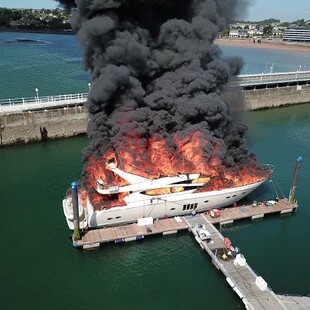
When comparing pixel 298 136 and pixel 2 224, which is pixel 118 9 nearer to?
pixel 2 224

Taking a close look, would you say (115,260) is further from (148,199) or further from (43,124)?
(43,124)

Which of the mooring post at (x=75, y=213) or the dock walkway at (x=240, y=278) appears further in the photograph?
the mooring post at (x=75, y=213)

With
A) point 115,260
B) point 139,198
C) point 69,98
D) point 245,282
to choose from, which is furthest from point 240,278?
point 69,98

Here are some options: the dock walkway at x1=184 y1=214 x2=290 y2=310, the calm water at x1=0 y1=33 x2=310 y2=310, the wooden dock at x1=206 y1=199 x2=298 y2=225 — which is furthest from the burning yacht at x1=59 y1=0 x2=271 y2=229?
the dock walkway at x1=184 y1=214 x2=290 y2=310

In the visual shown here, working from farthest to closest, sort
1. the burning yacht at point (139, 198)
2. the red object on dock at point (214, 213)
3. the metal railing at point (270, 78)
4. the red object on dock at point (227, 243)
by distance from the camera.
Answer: the metal railing at point (270, 78)
the red object on dock at point (214, 213)
the burning yacht at point (139, 198)
the red object on dock at point (227, 243)

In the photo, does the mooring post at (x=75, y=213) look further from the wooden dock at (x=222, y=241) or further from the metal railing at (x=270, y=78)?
the metal railing at (x=270, y=78)

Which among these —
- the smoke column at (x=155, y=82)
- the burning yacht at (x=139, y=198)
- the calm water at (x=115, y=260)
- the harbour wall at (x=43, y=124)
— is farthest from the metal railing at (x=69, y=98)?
the burning yacht at (x=139, y=198)
